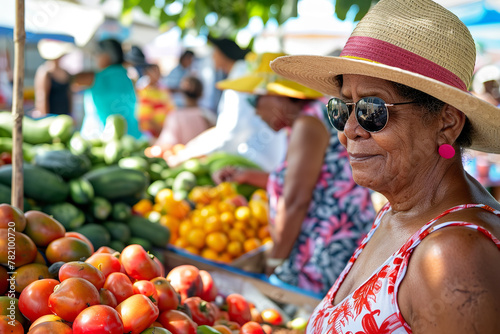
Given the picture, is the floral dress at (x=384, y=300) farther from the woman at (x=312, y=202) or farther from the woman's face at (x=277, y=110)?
the woman's face at (x=277, y=110)

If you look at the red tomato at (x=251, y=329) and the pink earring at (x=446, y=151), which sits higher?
the pink earring at (x=446, y=151)

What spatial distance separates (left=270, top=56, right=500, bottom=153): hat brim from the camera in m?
1.25

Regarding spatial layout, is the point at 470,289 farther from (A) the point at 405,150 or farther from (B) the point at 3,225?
(B) the point at 3,225

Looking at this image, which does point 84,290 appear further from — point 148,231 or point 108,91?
point 108,91

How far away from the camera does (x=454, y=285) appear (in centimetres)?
100

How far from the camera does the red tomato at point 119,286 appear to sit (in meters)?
1.55

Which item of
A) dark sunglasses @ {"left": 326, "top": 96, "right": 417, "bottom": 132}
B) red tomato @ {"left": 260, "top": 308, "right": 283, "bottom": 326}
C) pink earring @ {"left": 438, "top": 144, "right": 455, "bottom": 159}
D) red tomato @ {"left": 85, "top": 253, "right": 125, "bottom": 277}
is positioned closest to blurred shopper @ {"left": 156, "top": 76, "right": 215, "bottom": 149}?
red tomato @ {"left": 260, "top": 308, "right": 283, "bottom": 326}

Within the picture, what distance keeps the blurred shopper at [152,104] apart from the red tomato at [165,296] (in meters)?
8.43

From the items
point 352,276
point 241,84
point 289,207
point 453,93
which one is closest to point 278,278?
point 289,207

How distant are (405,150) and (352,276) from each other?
477 millimetres

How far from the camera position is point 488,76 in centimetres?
744

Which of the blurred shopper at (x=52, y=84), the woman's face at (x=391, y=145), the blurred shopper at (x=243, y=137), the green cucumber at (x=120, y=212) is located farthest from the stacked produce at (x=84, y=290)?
the blurred shopper at (x=52, y=84)

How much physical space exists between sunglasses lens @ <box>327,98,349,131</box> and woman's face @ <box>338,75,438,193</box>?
3 centimetres

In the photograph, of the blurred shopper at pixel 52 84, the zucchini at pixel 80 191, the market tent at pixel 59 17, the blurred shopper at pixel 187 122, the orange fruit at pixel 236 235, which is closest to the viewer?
the zucchini at pixel 80 191
